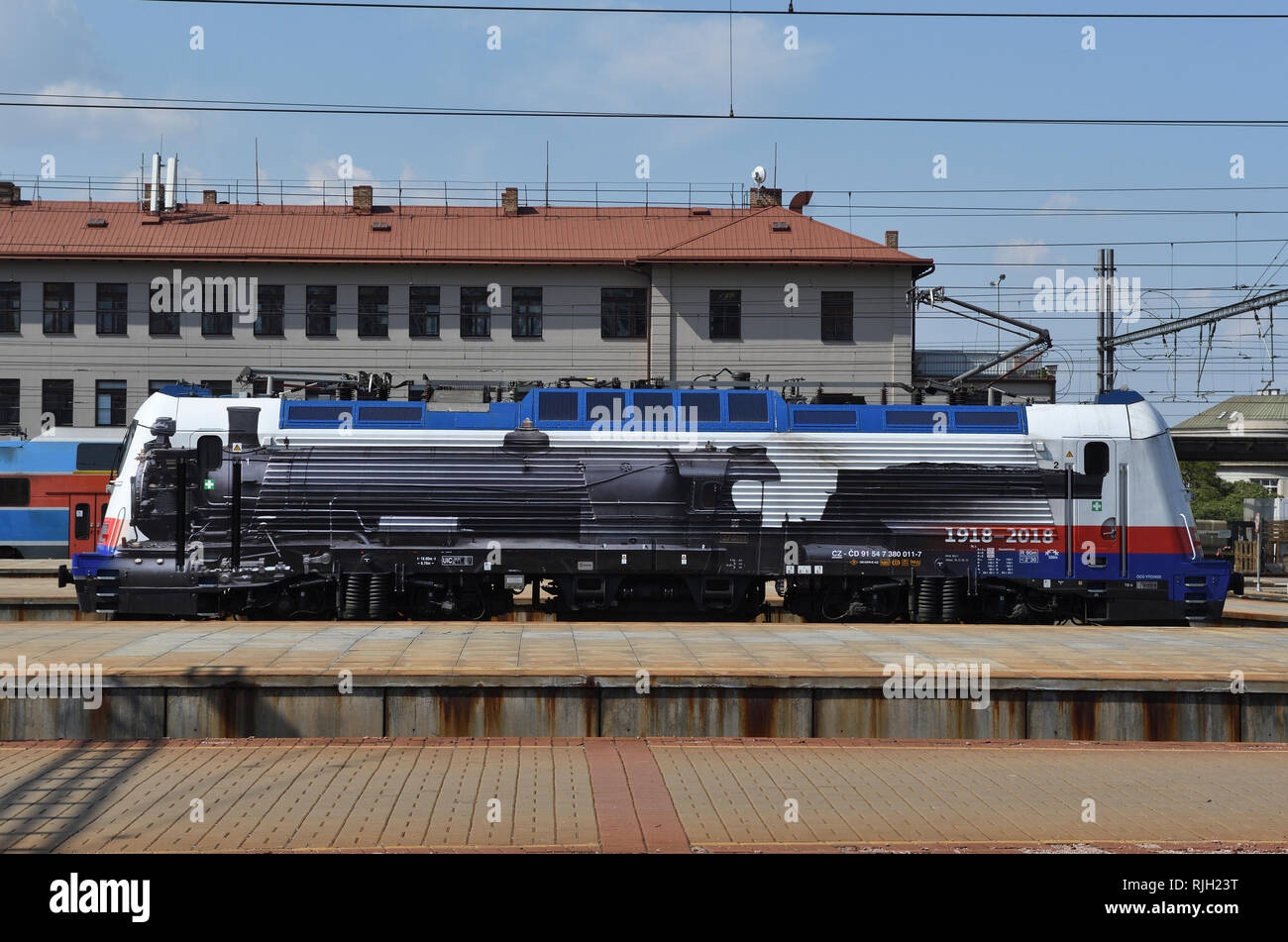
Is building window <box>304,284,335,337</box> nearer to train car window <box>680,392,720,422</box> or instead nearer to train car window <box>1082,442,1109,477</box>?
train car window <box>680,392,720,422</box>

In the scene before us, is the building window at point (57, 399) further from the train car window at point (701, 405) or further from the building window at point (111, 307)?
the train car window at point (701, 405)

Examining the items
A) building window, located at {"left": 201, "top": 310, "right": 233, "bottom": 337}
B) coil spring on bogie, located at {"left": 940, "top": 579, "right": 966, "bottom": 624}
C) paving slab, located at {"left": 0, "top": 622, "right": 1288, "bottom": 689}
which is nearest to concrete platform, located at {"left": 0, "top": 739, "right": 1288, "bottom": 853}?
paving slab, located at {"left": 0, "top": 622, "right": 1288, "bottom": 689}

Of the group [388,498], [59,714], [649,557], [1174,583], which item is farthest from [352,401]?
[1174,583]

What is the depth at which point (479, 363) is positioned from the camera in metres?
44.8

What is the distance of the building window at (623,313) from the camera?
44.9 m

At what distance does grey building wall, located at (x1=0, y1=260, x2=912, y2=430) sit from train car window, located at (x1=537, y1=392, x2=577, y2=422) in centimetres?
2398

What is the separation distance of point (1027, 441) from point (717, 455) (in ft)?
17.5

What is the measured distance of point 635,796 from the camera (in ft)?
31.9

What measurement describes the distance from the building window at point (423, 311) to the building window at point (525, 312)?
290cm

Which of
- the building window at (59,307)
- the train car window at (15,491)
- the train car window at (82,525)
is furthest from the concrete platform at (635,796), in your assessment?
the building window at (59,307)

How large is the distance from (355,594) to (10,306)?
31940 millimetres

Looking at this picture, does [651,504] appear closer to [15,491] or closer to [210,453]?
[210,453]

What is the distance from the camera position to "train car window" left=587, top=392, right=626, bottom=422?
2020cm

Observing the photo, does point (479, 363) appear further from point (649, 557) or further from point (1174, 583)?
point (1174, 583)
